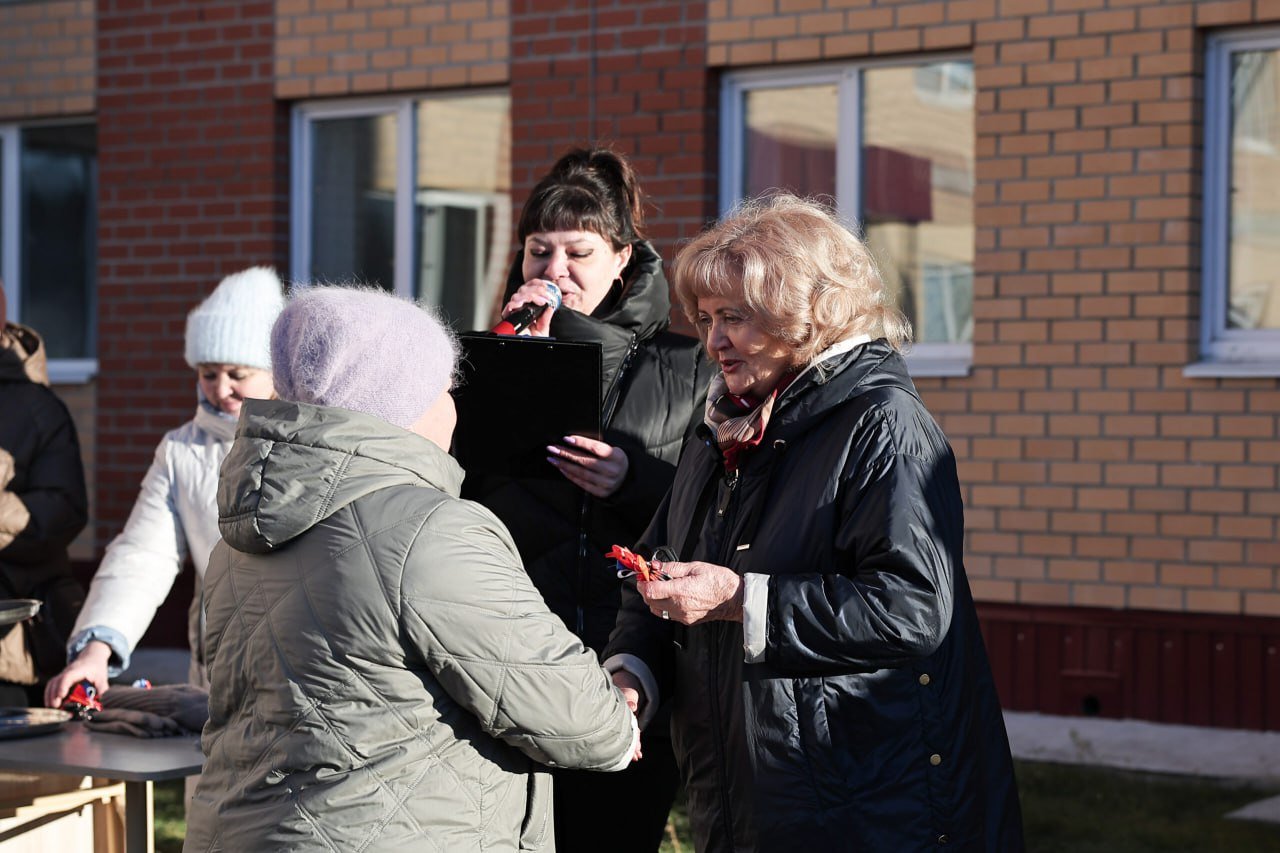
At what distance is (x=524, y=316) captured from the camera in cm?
371

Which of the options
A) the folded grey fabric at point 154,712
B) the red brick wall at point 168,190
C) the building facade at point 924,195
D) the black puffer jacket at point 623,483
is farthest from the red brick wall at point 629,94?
the folded grey fabric at point 154,712

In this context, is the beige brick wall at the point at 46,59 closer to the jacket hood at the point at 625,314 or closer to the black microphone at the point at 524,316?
the jacket hood at the point at 625,314

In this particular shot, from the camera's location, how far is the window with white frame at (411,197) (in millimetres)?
8273

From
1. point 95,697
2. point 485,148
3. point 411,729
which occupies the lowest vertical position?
point 95,697

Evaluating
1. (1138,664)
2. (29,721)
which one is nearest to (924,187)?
(1138,664)

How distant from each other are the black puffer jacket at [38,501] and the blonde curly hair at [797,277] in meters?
2.56

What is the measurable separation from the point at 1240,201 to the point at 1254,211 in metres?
0.07

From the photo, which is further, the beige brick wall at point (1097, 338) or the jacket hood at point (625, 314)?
the beige brick wall at point (1097, 338)

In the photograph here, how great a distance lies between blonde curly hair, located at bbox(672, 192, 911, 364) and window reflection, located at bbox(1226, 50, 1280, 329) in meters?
4.27

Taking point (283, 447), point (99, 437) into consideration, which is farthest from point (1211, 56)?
point (99, 437)

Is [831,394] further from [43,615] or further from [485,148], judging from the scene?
[485,148]

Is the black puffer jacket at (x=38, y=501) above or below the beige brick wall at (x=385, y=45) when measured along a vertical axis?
below

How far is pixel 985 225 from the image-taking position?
6965 millimetres

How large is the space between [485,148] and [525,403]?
4905mm
